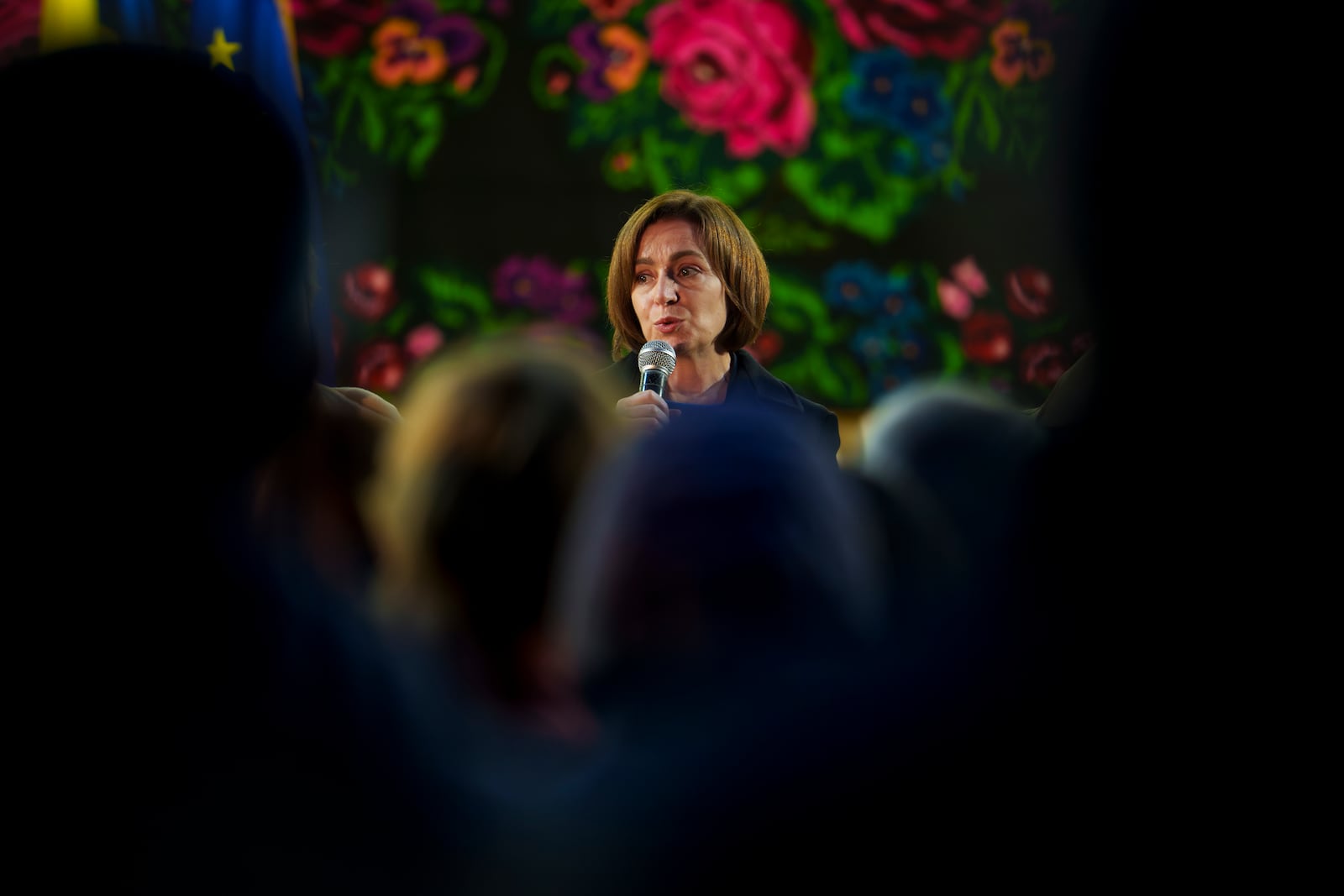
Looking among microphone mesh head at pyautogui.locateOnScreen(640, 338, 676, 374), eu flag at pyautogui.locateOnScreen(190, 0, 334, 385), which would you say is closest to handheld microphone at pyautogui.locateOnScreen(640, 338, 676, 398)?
microphone mesh head at pyautogui.locateOnScreen(640, 338, 676, 374)

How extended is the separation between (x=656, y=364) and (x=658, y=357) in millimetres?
21

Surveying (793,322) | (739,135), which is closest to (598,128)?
(739,135)

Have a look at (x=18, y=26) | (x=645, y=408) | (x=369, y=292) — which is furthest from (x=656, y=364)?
(x=18, y=26)

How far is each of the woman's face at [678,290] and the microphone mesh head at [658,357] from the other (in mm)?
175

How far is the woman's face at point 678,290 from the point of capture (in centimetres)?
193

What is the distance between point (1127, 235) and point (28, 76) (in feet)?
1.69

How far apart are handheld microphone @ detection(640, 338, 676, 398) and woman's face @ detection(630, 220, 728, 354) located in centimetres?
15

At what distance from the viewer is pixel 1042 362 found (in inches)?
105

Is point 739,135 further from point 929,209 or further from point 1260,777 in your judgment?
point 1260,777

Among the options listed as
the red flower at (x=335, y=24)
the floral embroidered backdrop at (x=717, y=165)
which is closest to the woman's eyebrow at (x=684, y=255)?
the floral embroidered backdrop at (x=717, y=165)

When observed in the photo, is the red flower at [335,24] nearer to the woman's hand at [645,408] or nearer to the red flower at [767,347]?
the red flower at [767,347]

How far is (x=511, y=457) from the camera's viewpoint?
438mm

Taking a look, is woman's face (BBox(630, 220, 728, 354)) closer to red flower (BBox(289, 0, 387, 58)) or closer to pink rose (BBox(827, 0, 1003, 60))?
pink rose (BBox(827, 0, 1003, 60))

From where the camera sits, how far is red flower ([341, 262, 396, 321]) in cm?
265
